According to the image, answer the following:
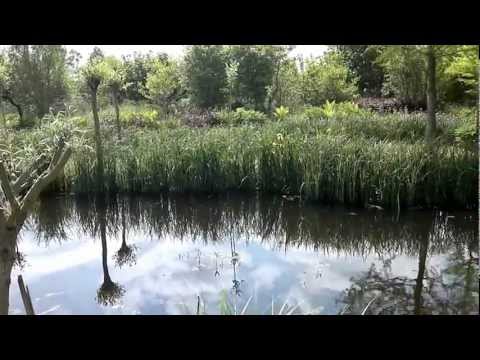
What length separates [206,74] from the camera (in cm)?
1577

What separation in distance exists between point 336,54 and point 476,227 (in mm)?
12116


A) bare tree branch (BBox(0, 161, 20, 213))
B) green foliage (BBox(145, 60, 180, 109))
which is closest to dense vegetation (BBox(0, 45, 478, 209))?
bare tree branch (BBox(0, 161, 20, 213))

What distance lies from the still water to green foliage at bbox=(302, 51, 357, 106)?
9184 millimetres

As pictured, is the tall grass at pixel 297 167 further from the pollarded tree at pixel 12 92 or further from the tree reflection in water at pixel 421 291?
the pollarded tree at pixel 12 92

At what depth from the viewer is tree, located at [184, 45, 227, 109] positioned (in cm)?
1577

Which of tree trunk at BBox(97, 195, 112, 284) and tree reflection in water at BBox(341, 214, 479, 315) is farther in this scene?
tree trunk at BBox(97, 195, 112, 284)

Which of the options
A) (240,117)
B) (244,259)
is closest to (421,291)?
(244,259)

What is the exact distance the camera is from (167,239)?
209 inches

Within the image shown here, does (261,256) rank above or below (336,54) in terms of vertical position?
below

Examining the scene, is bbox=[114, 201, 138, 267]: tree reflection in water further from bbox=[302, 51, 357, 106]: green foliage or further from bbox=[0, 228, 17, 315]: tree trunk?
bbox=[302, 51, 357, 106]: green foliage

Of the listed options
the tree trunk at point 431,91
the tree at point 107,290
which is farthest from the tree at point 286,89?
the tree at point 107,290
